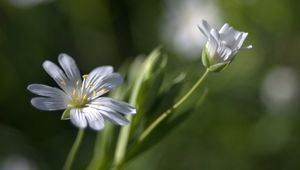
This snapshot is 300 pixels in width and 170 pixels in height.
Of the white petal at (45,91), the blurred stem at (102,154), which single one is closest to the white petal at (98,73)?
the white petal at (45,91)

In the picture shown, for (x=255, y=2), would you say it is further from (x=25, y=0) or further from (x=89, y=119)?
(x=89, y=119)

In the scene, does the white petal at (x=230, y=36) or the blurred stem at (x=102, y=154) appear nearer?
the white petal at (x=230, y=36)

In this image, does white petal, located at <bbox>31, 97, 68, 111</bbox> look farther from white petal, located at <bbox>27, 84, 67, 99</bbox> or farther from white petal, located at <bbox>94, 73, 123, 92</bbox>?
white petal, located at <bbox>94, 73, 123, 92</bbox>

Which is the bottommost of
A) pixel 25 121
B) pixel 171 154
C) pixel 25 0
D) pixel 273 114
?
pixel 273 114

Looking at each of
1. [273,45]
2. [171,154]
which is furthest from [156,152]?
[273,45]

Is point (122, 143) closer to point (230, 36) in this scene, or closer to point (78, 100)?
point (78, 100)

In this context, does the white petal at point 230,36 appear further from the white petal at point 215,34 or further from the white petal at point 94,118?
the white petal at point 94,118

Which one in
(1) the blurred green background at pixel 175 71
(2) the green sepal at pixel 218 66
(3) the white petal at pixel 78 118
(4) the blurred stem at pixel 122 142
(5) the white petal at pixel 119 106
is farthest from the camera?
(1) the blurred green background at pixel 175 71
